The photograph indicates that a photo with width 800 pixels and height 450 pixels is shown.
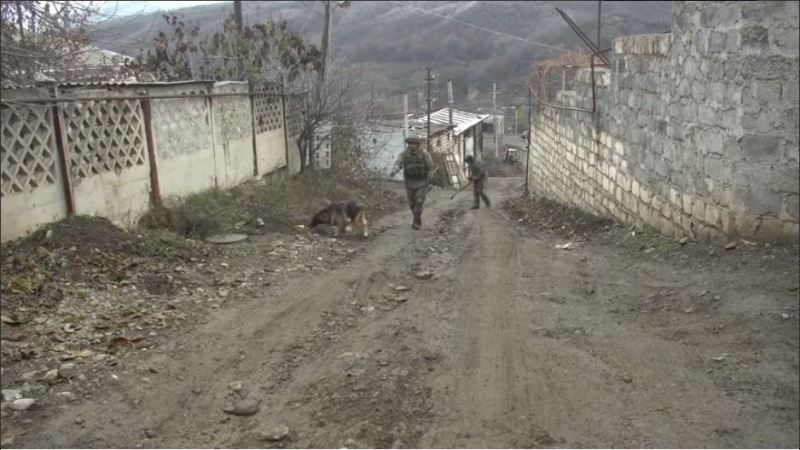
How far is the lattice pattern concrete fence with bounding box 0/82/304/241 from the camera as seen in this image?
6.07 meters

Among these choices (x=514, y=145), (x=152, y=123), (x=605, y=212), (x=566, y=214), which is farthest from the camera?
(x=514, y=145)

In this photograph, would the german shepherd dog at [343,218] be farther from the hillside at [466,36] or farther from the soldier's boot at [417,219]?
the hillside at [466,36]

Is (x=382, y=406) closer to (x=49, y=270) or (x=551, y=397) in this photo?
(x=551, y=397)

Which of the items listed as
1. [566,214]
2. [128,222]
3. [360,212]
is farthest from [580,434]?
[566,214]

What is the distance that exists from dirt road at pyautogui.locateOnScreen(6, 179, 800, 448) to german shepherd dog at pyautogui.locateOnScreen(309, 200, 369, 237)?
3.32 meters

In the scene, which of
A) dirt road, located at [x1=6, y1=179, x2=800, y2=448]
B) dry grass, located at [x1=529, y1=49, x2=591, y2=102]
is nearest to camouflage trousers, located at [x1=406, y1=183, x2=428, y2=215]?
dry grass, located at [x1=529, y1=49, x2=591, y2=102]

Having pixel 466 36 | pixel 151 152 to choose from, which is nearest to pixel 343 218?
pixel 151 152

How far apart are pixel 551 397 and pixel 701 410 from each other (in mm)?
772

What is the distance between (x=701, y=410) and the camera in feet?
11.1

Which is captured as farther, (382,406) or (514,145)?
(514,145)

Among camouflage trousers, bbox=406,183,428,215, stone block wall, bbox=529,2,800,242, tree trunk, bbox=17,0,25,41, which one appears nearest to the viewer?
stone block wall, bbox=529,2,800,242

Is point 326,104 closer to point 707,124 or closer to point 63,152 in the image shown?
point 63,152

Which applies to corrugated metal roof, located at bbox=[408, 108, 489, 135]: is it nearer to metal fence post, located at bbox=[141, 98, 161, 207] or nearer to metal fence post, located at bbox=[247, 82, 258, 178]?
metal fence post, located at bbox=[247, 82, 258, 178]

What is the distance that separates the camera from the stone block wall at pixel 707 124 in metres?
5.01
